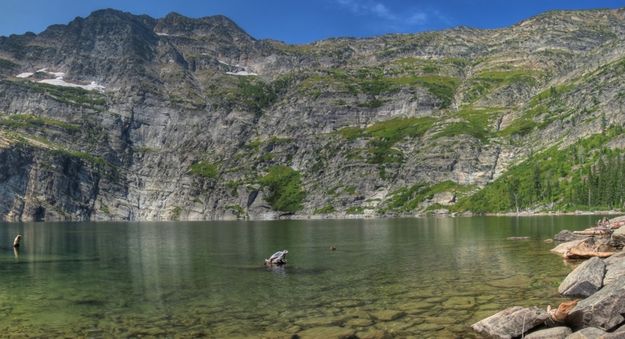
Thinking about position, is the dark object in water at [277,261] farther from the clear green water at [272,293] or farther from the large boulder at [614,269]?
the large boulder at [614,269]

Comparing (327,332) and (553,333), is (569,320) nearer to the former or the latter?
(553,333)

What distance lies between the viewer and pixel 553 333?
2622cm

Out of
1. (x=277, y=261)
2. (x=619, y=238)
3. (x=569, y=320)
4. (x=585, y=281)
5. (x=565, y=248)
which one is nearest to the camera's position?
(x=569, y=320)

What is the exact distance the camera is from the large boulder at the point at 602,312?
Result: 2688 cm

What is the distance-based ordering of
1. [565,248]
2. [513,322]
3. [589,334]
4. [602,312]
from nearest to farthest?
[589,334] < [602,312] < [513,322] < [565,248]

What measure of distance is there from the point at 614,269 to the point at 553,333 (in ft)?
49.8

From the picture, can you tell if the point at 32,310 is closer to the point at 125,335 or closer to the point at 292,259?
the point at 125,335

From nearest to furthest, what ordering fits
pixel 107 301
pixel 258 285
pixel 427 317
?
pixel 427 317 → pixel 107 301 → pixel 258 285

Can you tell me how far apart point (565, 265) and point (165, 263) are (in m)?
52.7

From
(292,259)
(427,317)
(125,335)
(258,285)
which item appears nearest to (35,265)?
(292,259)

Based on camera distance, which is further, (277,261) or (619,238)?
(277,261)

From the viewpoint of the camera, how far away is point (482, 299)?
3925 cm

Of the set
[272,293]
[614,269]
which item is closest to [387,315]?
[272,293]

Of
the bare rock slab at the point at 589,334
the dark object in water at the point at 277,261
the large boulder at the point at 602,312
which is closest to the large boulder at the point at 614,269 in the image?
the large boulder at the point at 602,312
